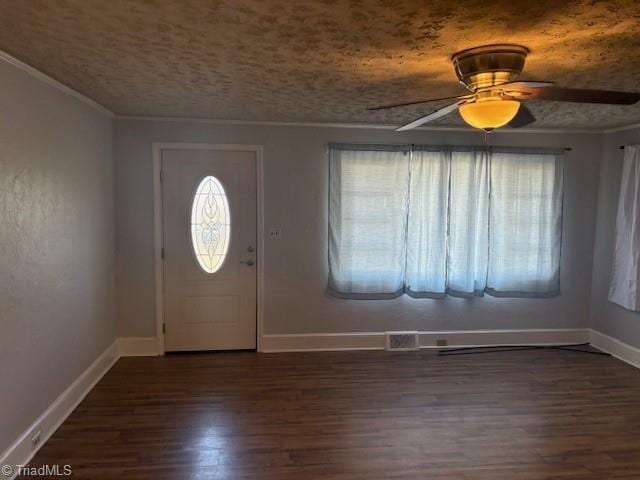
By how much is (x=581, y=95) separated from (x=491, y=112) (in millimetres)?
394

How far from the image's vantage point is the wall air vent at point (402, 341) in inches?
185

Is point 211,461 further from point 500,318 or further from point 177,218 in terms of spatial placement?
point 500,318

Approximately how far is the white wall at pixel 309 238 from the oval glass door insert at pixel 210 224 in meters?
0.41

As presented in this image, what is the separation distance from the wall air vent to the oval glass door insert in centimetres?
190

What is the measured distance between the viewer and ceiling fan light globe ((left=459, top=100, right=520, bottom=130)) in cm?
220

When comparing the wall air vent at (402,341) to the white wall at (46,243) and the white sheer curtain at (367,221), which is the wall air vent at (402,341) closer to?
the white sheer curtain at (367,221)

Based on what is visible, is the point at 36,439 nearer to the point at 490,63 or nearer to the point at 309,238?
the point at 309,238

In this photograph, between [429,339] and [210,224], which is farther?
[429,339]

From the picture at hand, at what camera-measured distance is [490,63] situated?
7.14ft

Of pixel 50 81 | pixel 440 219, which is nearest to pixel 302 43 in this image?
pixel 50 81

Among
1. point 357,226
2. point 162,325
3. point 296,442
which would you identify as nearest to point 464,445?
point 296,442

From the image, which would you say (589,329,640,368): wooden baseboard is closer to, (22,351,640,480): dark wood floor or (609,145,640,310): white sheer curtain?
(22,351,640,480): dark wood floor

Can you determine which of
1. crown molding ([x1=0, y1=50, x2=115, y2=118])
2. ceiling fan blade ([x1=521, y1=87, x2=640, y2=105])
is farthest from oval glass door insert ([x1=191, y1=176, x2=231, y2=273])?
ceiling fan blade ([x1=521, y1=87, x2=640, y2=105])

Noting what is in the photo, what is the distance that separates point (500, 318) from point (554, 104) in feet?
7.65
